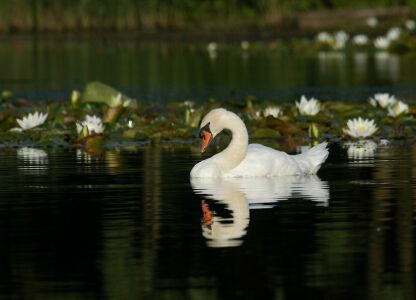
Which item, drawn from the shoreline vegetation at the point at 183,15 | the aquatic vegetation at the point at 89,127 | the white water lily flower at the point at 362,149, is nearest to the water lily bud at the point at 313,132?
the white water lily flower at the point at 362,149

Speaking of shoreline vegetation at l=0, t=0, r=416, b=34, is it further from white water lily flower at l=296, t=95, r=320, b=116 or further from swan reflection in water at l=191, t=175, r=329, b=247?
swan reflection in water at l=191, t=175, r=329, b=247

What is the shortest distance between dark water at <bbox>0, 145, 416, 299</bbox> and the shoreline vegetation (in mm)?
46155

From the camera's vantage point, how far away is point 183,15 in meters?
66.9

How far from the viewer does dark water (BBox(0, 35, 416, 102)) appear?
34.6 m

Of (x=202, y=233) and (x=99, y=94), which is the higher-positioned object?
(x=99, y=94)

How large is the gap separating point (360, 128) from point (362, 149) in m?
1.09

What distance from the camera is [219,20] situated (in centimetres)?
6925

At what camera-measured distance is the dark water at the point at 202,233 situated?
9.86m

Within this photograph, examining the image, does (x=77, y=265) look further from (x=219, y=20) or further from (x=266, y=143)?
(x=219, y=20)

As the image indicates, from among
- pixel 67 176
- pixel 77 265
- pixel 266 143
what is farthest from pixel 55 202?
pixel 266 143

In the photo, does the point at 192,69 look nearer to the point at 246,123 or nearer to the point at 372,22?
the point at 372,22

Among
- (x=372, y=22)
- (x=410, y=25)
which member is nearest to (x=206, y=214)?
(x=410, y=25)

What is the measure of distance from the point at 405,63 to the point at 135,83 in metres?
11.0

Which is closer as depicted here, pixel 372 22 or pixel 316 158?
pixel 316 158
